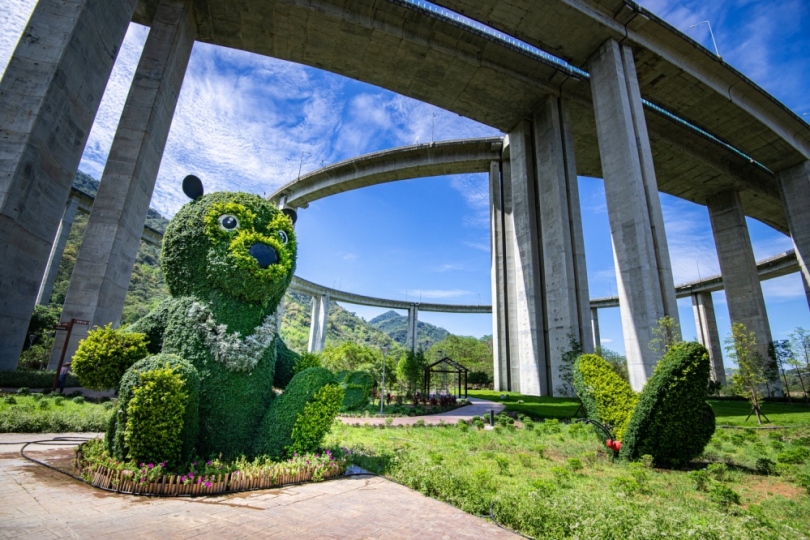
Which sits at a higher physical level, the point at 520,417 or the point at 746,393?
the point at 746,393

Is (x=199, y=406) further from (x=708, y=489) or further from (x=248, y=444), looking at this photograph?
(x=708, y=489)

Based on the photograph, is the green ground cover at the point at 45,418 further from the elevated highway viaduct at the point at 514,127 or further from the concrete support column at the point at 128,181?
the concrete support column at the point at 128,181

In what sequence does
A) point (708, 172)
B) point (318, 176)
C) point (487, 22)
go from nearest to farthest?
point (487, 22) → point (708, 172) → point (318, 176)

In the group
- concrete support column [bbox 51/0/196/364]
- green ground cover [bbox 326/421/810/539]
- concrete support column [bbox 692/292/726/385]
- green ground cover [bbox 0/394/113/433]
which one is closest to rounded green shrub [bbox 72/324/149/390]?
green ground cover [bbox 0/394/113/433]

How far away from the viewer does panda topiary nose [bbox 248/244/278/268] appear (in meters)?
4.97

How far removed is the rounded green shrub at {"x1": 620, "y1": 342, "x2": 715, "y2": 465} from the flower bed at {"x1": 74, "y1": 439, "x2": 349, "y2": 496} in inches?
225

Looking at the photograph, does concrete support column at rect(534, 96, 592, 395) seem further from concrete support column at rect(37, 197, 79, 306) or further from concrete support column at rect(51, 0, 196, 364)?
concrete support column at rect(37, 197, 79, 306)

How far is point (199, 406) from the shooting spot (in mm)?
4648

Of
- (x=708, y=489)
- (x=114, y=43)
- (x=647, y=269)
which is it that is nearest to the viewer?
(x=708, y=489)

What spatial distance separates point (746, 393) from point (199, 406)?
17956 millimetres

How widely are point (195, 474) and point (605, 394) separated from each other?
23.9ft

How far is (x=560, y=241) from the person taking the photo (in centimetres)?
2028

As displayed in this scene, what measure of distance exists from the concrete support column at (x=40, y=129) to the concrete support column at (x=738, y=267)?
1600 inches

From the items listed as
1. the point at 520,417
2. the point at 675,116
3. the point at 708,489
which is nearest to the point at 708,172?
the point at 675,116
